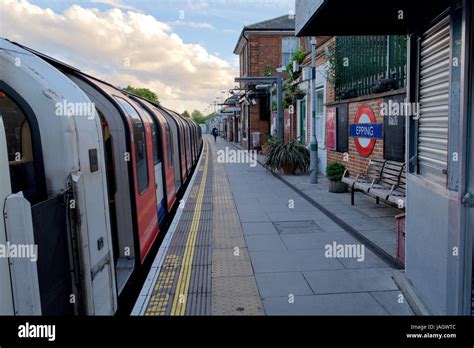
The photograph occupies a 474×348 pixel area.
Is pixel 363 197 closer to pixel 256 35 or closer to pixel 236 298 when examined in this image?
pixel 236 298

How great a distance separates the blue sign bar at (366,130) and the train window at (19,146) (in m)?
7.87

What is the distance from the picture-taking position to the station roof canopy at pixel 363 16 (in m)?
4.11

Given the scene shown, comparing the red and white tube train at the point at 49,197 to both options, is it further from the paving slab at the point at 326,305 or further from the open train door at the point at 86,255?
the paving slab at the point at 326,305

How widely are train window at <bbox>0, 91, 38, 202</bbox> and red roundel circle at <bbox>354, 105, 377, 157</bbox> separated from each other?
8095 mm

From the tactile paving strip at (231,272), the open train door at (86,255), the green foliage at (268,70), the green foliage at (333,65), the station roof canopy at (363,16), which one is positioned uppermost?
the green foliage at (268,70)

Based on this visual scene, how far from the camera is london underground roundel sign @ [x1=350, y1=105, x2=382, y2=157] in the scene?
9516 mm

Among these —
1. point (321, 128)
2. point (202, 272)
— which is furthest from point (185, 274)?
point (321, 128)

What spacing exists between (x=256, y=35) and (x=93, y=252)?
102 ft

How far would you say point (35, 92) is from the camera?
8.99ft

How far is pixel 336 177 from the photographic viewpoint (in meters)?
10.6

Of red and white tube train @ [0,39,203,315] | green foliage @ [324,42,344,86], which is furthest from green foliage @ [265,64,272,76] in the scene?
red and white tube train @ [0,39,203,315]

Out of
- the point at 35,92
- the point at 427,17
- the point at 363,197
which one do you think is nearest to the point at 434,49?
the point at 427,17

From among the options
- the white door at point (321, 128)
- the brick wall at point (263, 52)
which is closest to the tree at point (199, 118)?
the brick wall at point (263, 52)

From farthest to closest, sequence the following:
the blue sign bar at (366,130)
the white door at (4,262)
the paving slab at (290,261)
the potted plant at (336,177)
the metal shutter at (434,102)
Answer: the potted plant at (336,177), the blue sign bar at (366,130), the paving slab at (290,261), the metal shutter at (434,102), the white door at (4,262)
